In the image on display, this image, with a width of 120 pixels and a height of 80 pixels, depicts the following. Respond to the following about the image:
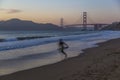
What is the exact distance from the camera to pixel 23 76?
12336 millimetres

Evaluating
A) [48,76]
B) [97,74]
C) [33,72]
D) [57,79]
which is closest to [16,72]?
[33,72]

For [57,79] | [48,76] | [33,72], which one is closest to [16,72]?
[33,72]

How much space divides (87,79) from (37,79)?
2.06 meters

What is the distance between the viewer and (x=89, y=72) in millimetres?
11422

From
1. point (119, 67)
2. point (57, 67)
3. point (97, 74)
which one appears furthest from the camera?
point (57, 67)

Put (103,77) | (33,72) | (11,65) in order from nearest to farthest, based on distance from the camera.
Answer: (103,77)
(33,72)
(11,65)

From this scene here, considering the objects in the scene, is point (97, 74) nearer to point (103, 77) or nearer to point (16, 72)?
point (103, 77)

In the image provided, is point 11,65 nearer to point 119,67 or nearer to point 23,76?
point 23,76

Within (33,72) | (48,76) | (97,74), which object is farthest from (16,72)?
(97,74)

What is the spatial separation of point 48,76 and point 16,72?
1.74 meters

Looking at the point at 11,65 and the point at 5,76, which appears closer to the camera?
the point at 5,76

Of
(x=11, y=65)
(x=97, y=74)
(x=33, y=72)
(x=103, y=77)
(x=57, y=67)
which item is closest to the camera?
(x=103, y=77)

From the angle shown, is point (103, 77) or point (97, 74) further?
point (97, 74)

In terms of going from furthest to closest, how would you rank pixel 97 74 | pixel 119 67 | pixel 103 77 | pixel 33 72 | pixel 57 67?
1. pixel 57 67
2. pixel 33 72
3. pixel 119 67
4. pixel 97 74
5. pixel 103 77
